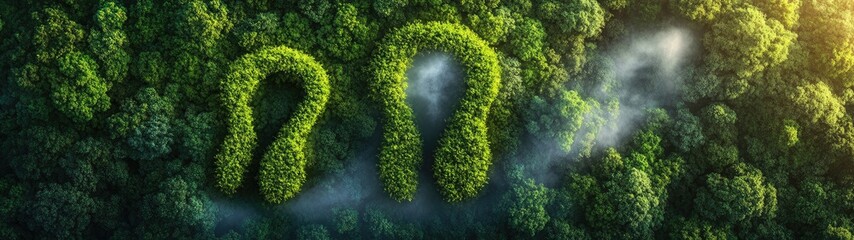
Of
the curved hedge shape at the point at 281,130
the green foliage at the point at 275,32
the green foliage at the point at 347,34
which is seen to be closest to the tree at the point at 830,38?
the green foliage at the point at 347,34

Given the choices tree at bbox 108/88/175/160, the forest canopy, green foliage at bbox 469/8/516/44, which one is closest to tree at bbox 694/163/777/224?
the forest canopy

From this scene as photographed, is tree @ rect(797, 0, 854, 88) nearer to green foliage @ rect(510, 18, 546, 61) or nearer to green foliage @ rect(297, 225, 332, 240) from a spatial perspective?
green foliage @ rect(510, 18, 546, 61)

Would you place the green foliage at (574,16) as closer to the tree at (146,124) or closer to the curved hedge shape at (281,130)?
the curved hedge shape at (281,130)

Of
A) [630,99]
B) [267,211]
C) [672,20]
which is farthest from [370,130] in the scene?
[672,20]

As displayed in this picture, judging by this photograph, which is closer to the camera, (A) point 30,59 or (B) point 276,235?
(A) point 30,59

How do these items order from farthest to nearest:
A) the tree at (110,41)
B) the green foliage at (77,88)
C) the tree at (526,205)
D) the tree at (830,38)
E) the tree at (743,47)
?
1. the tree at (830,38)
2. the tree at (743,47)
3. the tree at (526,205)
4. the tree at (110,41)
5. the green foliage at (77,88)

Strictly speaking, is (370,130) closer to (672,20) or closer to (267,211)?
(267,211)
